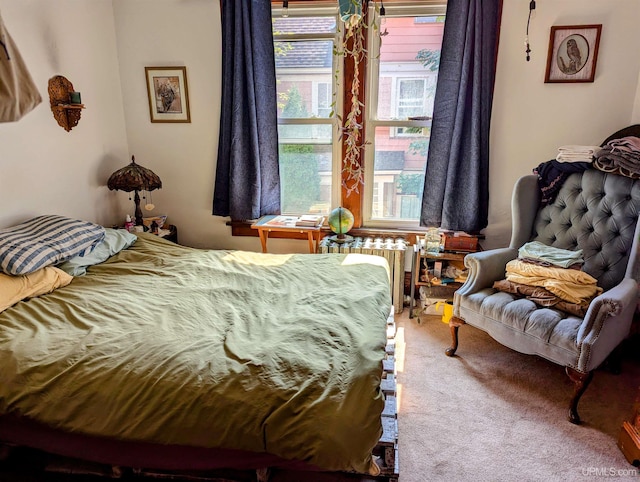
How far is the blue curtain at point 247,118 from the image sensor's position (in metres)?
2.93

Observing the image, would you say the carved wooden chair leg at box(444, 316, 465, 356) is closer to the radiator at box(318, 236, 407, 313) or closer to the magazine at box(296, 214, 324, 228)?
the radiator at box(318, 236, 407, 313)

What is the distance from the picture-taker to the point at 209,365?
1465mm

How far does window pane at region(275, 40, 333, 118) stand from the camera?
10.1 feet

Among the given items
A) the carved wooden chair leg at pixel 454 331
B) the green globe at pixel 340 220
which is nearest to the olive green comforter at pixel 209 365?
the carved wooden chair leg at pixel 454 331

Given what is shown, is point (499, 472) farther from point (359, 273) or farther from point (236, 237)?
point (236, 237)

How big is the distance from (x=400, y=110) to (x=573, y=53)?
1132 millimetres

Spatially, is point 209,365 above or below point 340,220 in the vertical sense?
below

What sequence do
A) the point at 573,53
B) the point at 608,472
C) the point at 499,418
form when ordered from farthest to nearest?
the point at 573,53 → the point at 499,418 → the point at 608,472

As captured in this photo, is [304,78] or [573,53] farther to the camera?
[304,78]

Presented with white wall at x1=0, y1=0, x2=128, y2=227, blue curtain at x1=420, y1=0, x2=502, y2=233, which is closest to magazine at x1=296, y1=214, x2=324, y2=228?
blue curtain at x1=420, y1=0, x2=502, y2=233

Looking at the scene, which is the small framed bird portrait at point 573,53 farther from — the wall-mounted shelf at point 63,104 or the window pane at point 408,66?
the wall-mounted shelf at point 63,104

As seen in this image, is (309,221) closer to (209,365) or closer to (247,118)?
(247,118)

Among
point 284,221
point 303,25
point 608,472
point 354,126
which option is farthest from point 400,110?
point 608,472

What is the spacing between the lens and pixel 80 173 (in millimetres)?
2920
